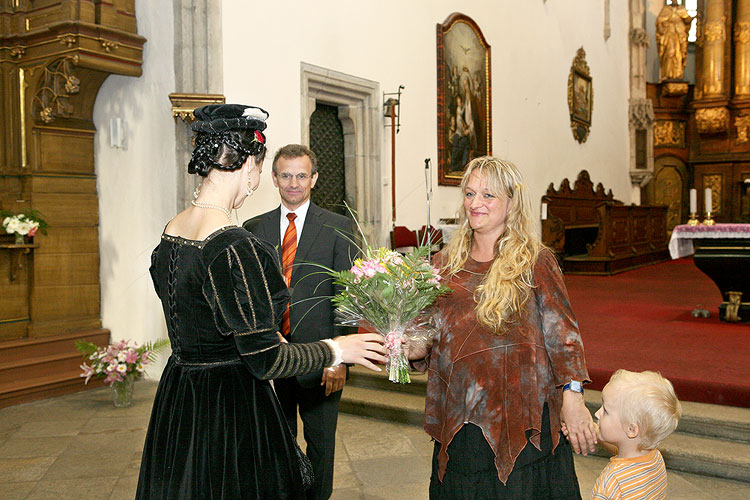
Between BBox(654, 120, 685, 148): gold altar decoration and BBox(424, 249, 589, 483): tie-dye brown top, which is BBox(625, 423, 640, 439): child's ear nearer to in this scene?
BBox(424, 249, 589, 483): tie-dye brown top

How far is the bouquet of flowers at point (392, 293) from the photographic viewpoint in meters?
2.03

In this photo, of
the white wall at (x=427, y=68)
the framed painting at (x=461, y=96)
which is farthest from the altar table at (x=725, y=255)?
the framed painting at (x=461, y=96)

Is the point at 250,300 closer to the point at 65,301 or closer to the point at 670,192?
the point at 65,301

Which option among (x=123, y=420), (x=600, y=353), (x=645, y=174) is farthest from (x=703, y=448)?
(x=645, y=174)

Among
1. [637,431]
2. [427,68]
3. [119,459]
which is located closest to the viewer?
[637,431]

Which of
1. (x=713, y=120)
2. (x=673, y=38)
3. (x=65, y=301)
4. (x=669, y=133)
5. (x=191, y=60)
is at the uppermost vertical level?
(x=673, y=38)

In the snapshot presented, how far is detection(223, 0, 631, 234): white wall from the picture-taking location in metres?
6.49

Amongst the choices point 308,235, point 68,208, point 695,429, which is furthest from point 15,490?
point 695,429

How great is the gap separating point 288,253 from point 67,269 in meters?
3.83

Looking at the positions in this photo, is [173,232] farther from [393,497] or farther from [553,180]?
[553,180]

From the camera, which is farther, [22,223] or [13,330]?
[13,330]

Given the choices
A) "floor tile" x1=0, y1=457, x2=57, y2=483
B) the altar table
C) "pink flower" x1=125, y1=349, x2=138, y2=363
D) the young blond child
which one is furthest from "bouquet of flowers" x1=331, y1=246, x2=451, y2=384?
the altar table

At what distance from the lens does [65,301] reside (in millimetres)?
6133

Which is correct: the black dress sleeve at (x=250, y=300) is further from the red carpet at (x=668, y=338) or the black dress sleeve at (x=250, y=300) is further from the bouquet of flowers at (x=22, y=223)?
the bouquet of flowers at (x=22, y=223)
